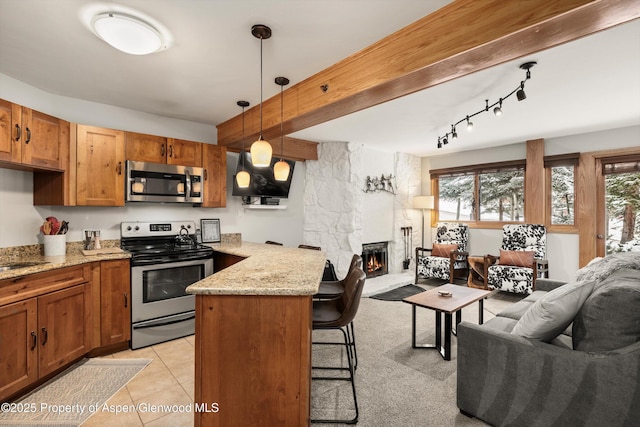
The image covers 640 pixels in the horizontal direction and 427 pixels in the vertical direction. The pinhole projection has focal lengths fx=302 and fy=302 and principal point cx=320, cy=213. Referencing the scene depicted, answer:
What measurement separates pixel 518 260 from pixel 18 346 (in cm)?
556

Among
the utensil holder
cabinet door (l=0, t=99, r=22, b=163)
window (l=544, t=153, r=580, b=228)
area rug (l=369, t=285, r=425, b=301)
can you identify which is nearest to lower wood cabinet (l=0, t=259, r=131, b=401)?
the utensil holder

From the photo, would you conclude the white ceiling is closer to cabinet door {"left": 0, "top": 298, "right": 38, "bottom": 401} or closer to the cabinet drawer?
the cabinet drawer

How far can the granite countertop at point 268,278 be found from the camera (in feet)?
4.86

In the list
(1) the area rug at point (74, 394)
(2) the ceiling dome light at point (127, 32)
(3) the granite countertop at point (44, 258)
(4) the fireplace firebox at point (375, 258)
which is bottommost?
(1) the area rug at point (74, 394)

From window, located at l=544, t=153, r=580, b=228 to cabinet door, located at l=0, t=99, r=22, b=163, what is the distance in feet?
21.1

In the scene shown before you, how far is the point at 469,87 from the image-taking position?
2.88m

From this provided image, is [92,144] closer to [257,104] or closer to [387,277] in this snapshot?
[257,104]

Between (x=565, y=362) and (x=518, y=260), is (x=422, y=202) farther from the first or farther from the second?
(x=565, y=362)

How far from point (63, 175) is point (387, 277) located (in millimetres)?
4797

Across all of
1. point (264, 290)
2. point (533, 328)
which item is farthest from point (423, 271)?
point (264, 290)

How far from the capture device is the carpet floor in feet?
6.23

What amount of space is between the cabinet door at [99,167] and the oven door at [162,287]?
0.80 meters

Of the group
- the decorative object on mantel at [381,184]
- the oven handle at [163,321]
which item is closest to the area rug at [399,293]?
the decorative object on mantel at [381,184]

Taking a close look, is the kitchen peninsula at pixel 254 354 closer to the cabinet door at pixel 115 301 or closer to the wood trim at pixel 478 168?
the cabinet door at pixel 115 301
